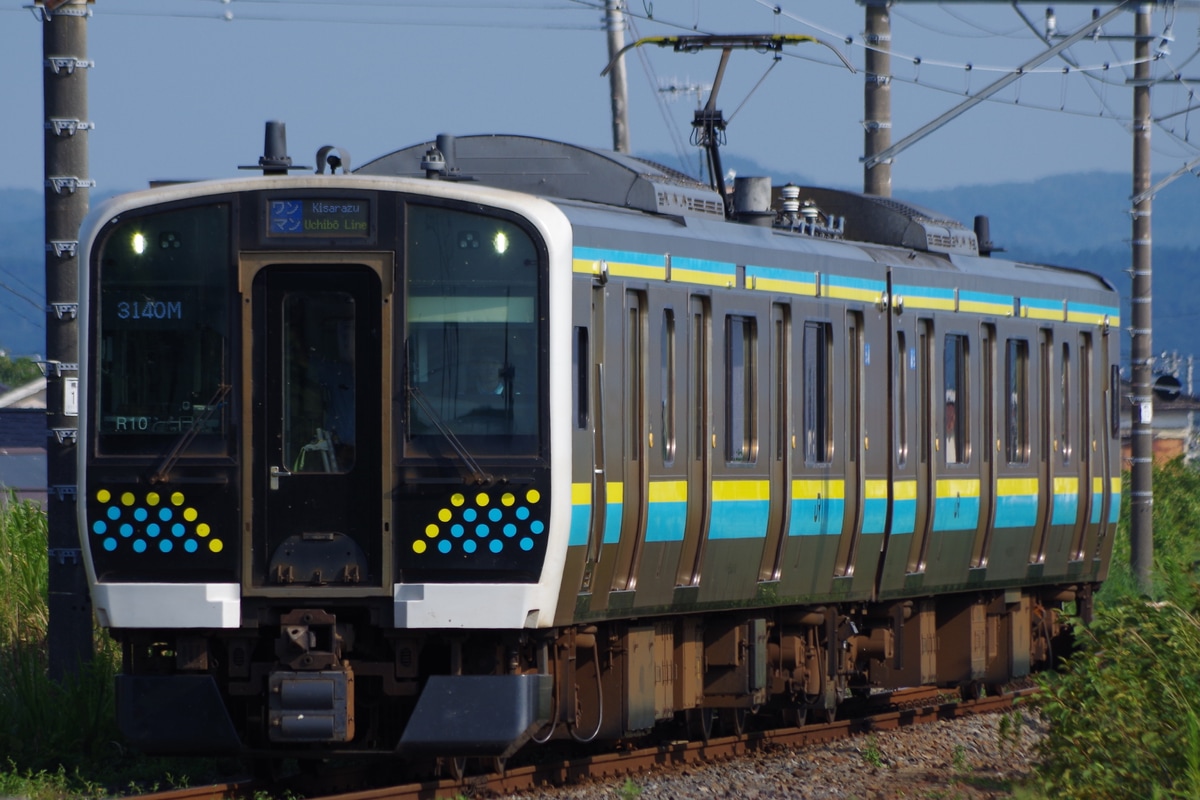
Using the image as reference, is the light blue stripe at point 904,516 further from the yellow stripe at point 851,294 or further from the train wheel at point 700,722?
the train wheel at point 700,722

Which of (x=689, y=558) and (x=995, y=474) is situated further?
(x=995, y=474)

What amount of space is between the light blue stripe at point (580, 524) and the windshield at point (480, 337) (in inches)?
18.1

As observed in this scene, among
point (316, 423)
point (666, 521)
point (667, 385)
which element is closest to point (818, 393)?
point (667, 385)

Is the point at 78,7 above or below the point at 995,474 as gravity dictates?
above

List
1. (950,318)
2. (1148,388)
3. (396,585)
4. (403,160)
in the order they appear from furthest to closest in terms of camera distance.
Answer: (1148,388) < (950,318) < (403,160) < (396,585)

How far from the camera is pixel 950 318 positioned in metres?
14.8

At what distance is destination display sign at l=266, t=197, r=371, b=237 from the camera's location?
33.5ft

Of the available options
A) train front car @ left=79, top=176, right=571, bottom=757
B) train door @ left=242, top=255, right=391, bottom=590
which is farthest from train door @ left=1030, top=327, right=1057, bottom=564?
train door @ left=242, top=255, right=391, bottom=590

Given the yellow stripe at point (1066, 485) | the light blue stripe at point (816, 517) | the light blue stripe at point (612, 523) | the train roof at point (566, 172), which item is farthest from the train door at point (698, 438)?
the yellow stripe at point (1066, 485)

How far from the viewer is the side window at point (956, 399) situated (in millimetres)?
14836

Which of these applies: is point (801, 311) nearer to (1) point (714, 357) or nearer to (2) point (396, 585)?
(1) point (714, 357)

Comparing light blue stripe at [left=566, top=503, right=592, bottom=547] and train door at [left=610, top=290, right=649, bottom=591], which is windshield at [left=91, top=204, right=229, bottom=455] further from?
train door at [left=610, top=290, right=649, bottom=591]

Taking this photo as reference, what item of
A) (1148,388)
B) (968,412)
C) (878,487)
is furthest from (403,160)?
(1148,388)

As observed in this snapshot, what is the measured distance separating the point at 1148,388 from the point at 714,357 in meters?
14.0
